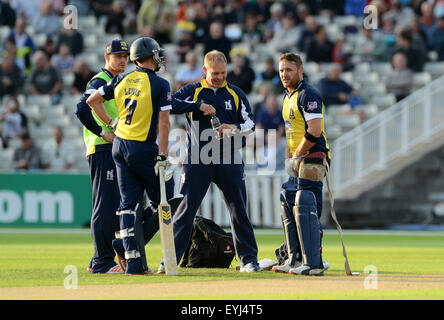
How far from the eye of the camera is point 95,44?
2856 cm

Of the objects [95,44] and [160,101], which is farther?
[95,44]

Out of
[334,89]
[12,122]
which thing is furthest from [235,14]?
[12,122]

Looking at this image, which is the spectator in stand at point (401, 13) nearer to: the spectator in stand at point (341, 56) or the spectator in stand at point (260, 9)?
the spectator in stand at point (341, 56)

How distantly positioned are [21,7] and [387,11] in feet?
34.9

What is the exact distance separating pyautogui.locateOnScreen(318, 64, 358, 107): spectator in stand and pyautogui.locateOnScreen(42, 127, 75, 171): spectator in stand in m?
6.36

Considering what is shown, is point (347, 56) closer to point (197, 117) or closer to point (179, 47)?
point (179, 47)

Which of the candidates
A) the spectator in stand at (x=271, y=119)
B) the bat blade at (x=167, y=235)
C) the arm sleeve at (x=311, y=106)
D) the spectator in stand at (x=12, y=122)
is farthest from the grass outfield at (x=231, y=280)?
the spectator in stand at (x=12, y=122)

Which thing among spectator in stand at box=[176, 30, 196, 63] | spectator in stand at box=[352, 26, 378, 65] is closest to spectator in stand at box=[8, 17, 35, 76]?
spectator in stand at box=[176, 30, 196, 63]

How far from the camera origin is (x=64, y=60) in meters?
27.3

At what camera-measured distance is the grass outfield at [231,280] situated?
9273 millimetres

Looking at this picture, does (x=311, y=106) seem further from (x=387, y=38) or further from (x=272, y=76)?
(x=387, y=38)

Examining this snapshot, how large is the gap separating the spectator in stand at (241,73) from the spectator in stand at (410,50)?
12.5 ft

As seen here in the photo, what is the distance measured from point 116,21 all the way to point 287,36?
16.3 ft
